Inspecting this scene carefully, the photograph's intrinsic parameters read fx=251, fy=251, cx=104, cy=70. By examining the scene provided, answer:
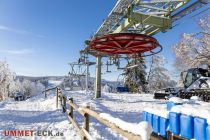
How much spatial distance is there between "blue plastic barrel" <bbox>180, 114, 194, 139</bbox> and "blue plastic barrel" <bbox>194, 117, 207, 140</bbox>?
17cm

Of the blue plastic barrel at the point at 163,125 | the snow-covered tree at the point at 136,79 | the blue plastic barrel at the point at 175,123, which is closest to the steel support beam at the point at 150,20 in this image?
the blue plastic barrel at the point at 163,125

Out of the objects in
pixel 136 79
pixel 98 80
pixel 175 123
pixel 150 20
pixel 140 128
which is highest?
pixel 150 20

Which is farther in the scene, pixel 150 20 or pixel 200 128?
pixel 150 20

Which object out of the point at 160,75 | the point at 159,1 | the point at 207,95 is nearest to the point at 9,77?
the point at 160,75

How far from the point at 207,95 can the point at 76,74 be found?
1747 cm

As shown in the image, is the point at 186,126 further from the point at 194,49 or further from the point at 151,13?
the point at 194,49

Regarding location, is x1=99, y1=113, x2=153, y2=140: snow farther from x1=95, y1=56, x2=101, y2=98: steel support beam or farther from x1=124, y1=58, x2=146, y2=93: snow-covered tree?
x1=124, y1=58, x2=146, y2=93: snow-covered tree

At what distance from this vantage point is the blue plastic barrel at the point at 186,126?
4.45 meters

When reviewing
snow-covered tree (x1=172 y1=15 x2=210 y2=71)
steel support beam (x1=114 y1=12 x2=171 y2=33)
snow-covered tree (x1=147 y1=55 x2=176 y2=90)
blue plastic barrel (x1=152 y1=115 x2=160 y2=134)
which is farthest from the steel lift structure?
snow-covered tree (x1=147 y1=55 x2=176 y2=90)

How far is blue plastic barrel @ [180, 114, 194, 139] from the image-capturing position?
14.6ft

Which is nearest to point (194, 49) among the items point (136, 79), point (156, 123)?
point (136, 79)

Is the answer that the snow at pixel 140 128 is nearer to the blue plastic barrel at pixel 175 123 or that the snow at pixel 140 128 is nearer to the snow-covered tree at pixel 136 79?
the blue plastic barrel at pixel 175 123

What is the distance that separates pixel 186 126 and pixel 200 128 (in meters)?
0.41

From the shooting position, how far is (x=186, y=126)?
14.9 ft
